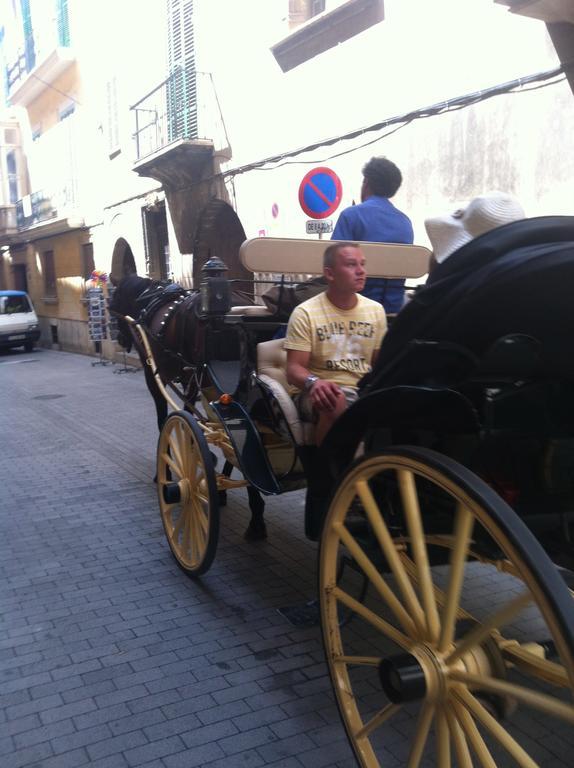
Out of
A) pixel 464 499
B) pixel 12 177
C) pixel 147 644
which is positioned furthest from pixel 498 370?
pixel 12 177

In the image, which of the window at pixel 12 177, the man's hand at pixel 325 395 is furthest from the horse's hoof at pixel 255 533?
the window at pixel 12 177

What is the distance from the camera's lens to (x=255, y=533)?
482 cm

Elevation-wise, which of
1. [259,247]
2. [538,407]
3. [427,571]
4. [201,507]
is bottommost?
[201,507]

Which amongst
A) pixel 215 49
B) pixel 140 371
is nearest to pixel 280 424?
pixel 215 49

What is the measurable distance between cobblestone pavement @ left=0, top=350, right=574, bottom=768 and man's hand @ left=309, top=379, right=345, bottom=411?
1.16 metres

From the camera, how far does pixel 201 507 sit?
412 cm

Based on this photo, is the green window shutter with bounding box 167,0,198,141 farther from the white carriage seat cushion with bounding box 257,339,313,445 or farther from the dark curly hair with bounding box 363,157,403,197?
the white carriage seat cushion with bounding box 257,339,313,445

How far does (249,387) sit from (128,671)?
63.2 inches

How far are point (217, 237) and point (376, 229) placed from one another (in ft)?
31.5

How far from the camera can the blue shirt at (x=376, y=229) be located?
426 cm

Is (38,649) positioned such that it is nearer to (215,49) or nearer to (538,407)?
(538,407)

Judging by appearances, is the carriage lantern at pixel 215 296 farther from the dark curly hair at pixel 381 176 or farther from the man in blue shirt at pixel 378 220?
the dark curly hair at pixel 381 176

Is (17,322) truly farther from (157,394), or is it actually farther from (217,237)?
(157,394)

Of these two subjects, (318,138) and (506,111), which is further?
(318,138)
